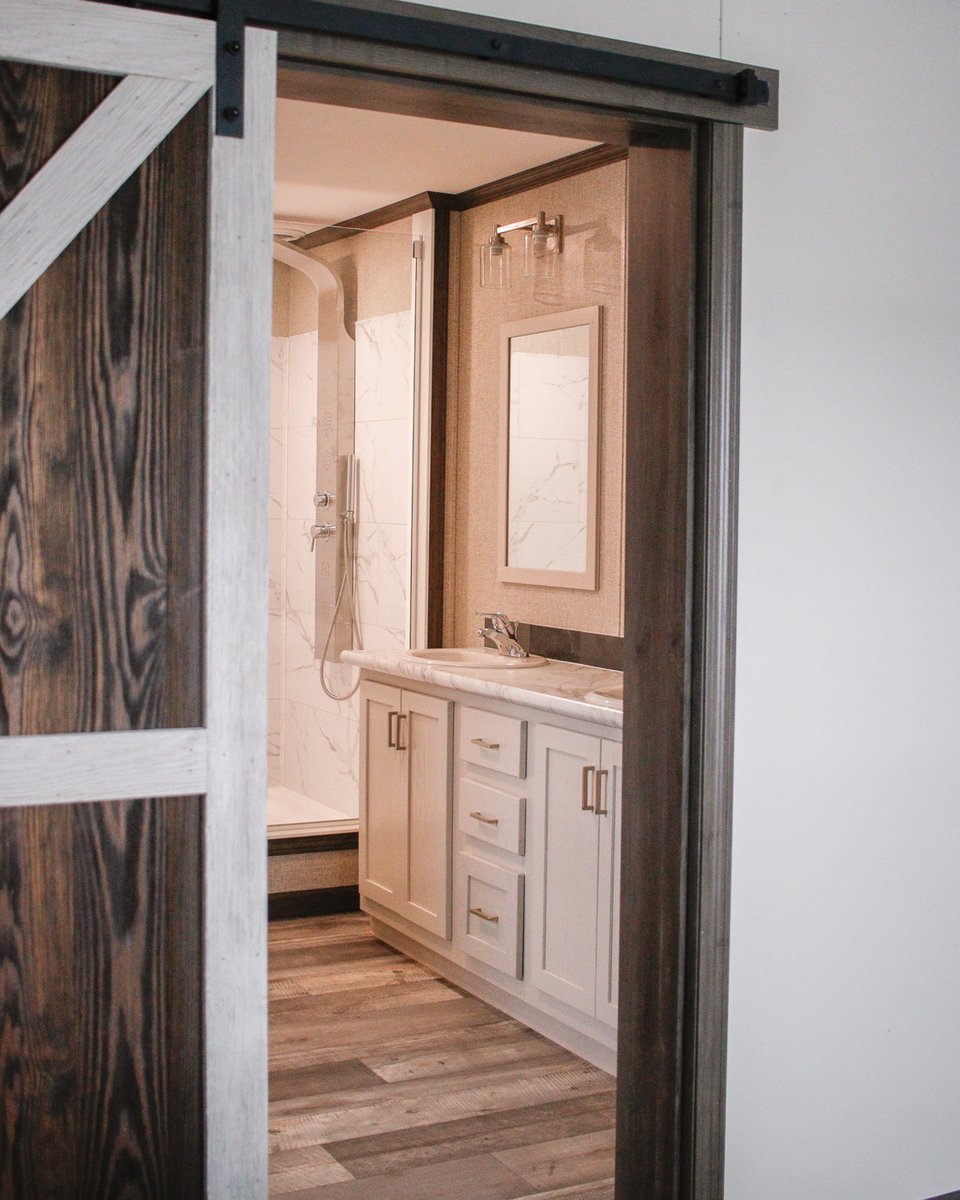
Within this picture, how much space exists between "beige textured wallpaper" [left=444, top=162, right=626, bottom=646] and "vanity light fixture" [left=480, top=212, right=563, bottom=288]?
4 centimetres

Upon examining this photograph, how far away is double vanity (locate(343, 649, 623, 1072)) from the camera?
3.52 m

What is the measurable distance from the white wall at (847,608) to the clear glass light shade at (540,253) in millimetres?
1856

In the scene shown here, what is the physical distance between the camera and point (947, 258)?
106 inches

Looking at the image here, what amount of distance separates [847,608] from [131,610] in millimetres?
1357

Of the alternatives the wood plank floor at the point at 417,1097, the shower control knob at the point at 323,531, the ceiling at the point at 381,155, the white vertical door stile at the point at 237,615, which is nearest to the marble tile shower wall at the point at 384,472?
the shower control knob at the point at 323,531

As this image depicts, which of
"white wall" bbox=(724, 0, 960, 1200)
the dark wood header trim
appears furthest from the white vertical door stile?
the dark wood header trim

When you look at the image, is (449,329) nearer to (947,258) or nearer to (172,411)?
(947,258)

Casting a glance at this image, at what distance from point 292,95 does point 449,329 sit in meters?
2.84

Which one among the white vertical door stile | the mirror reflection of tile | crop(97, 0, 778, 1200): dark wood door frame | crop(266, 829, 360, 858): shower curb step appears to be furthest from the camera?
crop(266, 829, 360, 858): shower curb step

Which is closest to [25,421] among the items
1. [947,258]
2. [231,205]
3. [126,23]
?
[231,205]

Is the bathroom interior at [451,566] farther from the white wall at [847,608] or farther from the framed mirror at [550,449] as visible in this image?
the white wall at [847,608]

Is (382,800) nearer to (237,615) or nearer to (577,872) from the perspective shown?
(577,872)

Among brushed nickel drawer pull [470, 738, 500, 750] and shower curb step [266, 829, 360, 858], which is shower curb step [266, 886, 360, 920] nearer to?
shower curb step [266, 829, 360, 858]

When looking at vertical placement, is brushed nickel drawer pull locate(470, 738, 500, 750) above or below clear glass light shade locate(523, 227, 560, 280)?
below
